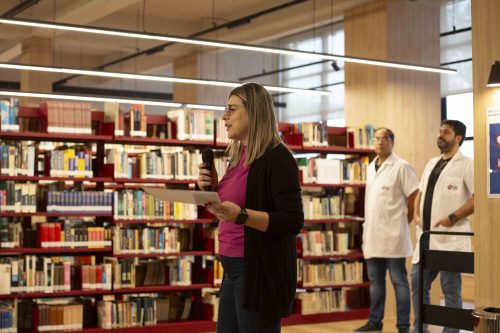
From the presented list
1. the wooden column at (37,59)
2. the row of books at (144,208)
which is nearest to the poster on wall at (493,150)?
the row of books at (144,208)

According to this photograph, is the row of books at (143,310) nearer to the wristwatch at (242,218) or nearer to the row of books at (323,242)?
the row of books at (323,242)

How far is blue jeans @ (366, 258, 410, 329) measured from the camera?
741 centimetres

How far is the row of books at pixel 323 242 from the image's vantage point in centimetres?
936

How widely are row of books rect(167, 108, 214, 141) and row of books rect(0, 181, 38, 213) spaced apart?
167 cm

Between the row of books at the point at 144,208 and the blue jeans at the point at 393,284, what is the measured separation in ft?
6.54

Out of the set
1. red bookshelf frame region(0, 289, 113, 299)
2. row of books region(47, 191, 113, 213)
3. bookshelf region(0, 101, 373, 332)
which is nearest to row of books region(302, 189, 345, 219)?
bookshelf region(0, 101, 373, 332)

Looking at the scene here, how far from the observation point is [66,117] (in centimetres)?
790

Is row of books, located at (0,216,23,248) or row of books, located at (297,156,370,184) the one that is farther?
row of books, located at (297,156,370,184)

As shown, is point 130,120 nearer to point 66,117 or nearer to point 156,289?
point 66,117

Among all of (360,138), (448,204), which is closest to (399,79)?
(360,138)

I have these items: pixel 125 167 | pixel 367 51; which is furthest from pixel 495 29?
pixel 367 51

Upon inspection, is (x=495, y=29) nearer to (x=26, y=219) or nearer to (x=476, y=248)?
(x=476, y=248)

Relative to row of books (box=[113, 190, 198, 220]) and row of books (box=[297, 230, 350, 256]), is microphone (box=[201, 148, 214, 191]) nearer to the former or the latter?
row of books (box=[113, 190, 198, 220])

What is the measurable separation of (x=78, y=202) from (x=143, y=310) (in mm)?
1275
